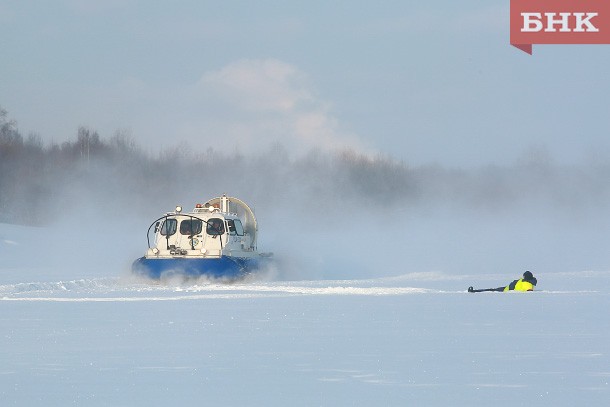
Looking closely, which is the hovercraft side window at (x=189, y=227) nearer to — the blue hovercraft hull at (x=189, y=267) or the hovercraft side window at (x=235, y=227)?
the hovercraft side window at (x=235, y=227)

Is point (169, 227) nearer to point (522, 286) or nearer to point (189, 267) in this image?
point (189, 267)

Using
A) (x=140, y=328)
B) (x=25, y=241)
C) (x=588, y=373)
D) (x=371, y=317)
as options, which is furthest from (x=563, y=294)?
(x=25, y=241)

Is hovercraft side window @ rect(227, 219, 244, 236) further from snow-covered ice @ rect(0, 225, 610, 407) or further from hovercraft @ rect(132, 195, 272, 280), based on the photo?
snow-covered ice @ rect(0, 225, 610, 407)

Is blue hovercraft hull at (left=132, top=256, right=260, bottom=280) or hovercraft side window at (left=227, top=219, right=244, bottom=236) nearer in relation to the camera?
blue hovercraft hull at (left=132, top=256, right=260, bottom=280)

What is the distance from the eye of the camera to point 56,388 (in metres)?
10.5

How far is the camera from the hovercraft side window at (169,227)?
31.3 metres

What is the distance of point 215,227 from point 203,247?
0.65 metres

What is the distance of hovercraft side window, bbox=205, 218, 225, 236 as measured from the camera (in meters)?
31.1

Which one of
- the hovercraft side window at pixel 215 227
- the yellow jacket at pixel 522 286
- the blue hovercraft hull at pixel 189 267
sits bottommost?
the yellow jacket at pixel 522 286

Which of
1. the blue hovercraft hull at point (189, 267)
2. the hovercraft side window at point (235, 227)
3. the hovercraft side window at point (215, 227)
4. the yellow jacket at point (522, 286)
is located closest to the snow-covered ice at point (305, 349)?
the yellow jacket at point (522, 286)

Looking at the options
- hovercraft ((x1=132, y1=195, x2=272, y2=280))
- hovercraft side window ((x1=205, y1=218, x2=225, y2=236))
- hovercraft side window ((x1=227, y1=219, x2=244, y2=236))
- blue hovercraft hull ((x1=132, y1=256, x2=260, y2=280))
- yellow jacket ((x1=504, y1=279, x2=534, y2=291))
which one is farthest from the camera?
hovercraft side window ((x1=227, y1=219, x2=244, y2=236))

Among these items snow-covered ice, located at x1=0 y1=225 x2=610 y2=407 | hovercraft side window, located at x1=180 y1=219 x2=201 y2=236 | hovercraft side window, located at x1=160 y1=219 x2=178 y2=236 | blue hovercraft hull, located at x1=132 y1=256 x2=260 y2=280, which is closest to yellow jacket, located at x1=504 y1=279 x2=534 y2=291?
snow-covered ice, located at x1=0 y1=225 x2=610 y2=407

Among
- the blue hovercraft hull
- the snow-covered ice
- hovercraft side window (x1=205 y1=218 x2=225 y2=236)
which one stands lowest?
the snow-covered ice

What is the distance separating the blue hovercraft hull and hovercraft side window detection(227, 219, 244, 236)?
214cm
